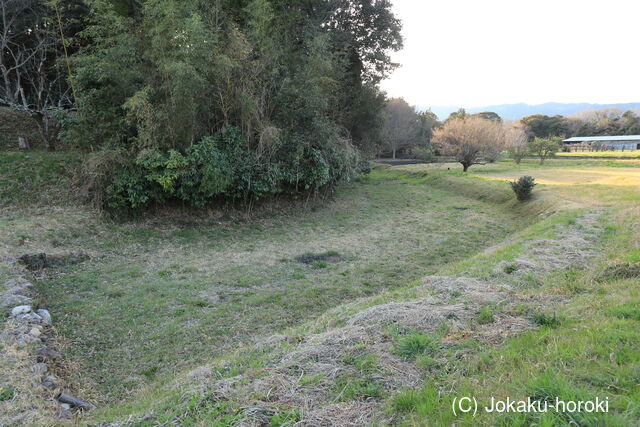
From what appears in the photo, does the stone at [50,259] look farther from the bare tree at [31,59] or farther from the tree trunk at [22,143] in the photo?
the tree trunk at [22,143]

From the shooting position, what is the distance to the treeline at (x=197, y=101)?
919 centimetres

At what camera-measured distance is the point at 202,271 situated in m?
7.00

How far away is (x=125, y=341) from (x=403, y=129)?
38643 mm

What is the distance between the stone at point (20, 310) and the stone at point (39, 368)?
4.43 ft

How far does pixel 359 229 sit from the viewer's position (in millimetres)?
10875

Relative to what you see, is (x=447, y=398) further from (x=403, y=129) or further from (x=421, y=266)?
(x=403, y=129)

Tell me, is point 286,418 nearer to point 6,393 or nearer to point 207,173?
point 6,393

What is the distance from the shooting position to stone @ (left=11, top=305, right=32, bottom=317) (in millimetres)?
4323

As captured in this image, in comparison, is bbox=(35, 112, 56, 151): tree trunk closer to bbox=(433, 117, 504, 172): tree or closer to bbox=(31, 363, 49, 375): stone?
bbox=(31, 363, 49, 375): stone

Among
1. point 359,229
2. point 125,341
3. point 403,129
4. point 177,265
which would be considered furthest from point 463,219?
point 403,129

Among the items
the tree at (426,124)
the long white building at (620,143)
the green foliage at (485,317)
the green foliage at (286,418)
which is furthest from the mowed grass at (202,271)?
the long white building at (620,143)

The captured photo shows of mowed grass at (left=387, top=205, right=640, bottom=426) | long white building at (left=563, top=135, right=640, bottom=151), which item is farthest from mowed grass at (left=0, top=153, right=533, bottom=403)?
long white building at (left=563, top=135, right=640, bottom=151)

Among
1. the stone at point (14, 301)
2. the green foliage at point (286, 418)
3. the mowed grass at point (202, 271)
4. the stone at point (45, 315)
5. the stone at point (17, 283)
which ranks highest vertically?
the stone at point (17, 283)

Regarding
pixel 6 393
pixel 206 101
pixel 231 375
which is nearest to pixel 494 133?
pixel 206 101
